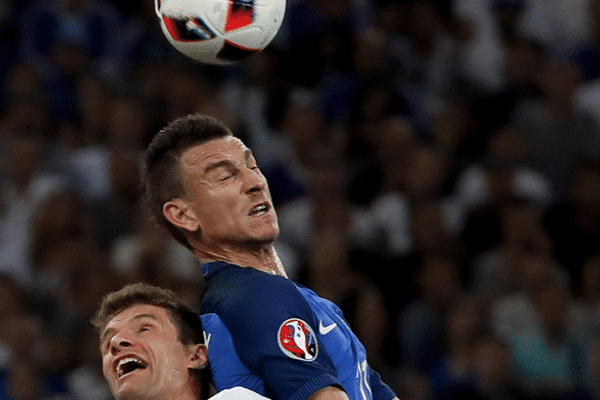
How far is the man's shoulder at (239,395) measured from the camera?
3.24 metres

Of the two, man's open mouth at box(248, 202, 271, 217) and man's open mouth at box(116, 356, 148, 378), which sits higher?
man's open mouth at box(248, 202, 271, 217)

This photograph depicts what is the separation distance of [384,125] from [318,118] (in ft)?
1.66

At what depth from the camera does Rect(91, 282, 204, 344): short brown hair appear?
375cm

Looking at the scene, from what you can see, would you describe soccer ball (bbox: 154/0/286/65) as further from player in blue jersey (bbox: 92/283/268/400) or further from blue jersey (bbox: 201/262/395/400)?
player in blue jersey (bbox: 92/283/268/400)

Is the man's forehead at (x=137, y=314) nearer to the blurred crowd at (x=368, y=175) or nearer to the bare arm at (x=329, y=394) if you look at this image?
the bare arm at (x=329, y=394)

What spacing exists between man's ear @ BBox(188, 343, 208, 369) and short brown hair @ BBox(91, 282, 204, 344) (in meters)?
0.04

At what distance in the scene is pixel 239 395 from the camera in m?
3.25

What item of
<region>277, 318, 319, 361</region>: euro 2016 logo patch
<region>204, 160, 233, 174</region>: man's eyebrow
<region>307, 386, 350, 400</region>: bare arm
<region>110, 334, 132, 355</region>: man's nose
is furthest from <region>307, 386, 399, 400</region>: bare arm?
<region>204, 160, 233, 174</region>: man's eyebrow

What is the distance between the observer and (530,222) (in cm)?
697

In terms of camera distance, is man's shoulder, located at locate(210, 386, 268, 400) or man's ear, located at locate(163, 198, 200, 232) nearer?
man's shoulder, located at locate(210, 386, 268, 400)

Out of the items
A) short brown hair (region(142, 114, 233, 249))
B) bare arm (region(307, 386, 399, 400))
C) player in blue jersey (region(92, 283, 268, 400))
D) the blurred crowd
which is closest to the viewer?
bare arm (region(307, 386, 399, 400))

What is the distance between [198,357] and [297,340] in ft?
1.93

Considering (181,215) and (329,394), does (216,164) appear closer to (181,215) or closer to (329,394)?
(181,215)

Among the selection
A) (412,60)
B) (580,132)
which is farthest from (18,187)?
(580,132)
